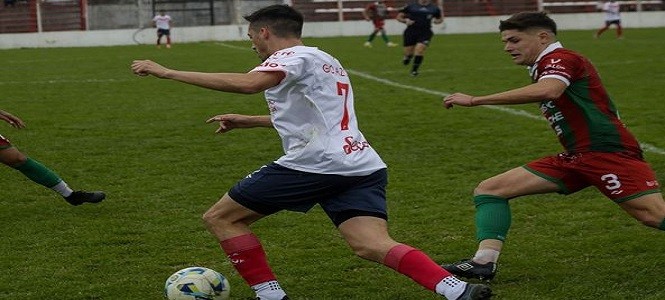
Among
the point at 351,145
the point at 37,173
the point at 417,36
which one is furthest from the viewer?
the point at 417,36

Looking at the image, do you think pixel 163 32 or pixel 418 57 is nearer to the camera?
pixel 418 57

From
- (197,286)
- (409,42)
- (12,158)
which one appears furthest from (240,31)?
(197,286)

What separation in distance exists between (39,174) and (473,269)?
4.02 m

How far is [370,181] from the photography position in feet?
17.8

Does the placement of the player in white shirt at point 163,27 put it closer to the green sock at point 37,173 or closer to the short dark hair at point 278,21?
the green sock at point 37,173

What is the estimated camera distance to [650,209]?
590cm

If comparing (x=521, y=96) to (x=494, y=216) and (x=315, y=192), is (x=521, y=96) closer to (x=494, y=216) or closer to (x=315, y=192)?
(x=494, y=216)

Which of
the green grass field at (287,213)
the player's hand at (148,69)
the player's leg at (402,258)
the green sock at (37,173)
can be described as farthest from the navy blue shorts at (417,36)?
the player's hand at (148,69)

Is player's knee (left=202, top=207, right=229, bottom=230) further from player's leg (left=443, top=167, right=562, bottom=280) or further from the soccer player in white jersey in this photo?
player's leg (left=443, top=167, right=562, bottom=280)

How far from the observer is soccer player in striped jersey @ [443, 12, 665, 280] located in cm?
592

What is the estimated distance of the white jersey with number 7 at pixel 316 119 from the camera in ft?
17.3

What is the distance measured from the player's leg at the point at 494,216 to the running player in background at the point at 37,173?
143 inches

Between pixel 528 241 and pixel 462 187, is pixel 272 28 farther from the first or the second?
pixel 462 187

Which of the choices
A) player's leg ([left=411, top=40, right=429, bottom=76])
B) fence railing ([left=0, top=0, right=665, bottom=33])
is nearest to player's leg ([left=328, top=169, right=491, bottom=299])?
player's leg ([left=411, top=40, right=429, bottom=76])
